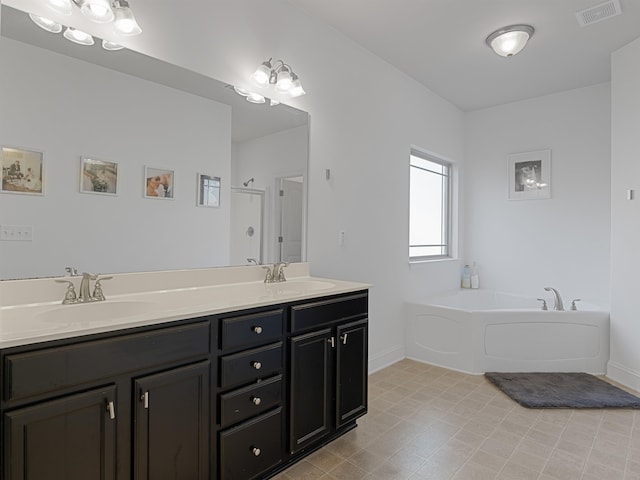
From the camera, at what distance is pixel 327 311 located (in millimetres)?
1989

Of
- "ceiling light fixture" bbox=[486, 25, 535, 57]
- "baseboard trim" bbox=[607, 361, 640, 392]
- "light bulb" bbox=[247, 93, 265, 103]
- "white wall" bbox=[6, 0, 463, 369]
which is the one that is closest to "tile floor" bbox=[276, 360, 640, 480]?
"baseboard trim" bbox=[607, 361, 640, 392]

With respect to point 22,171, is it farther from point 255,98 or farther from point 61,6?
point 255,98

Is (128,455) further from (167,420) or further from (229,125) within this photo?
(229,125)

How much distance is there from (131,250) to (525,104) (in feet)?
14.3

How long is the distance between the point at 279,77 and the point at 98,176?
1.26m

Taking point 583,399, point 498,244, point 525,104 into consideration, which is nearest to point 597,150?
point 525,104

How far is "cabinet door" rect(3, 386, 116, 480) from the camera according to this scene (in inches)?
41.3

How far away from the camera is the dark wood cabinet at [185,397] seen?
1.09 meters

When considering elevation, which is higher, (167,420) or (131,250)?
(131,250)

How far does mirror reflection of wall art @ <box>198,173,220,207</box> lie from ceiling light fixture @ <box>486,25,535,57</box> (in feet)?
7.76

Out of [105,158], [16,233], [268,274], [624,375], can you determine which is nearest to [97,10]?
[105,158]

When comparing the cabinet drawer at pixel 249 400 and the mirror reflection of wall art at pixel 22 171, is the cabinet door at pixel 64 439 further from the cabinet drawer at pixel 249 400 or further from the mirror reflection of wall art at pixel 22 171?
the mirror reflection of wall art at pixel 22 171

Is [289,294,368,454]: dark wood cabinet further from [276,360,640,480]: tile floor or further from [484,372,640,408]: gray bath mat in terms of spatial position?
[484,372,640,408]: gray bath mat

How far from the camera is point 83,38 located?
5.31 ft
